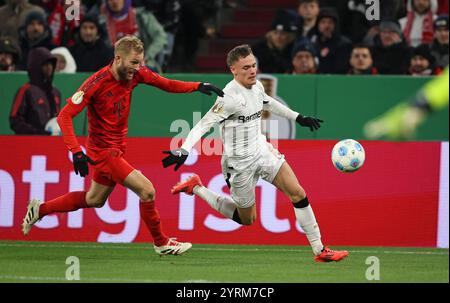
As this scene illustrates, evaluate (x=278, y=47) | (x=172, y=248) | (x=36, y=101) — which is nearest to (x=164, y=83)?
(x=172, y=248)

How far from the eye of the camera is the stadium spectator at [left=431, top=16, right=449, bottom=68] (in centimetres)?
1402

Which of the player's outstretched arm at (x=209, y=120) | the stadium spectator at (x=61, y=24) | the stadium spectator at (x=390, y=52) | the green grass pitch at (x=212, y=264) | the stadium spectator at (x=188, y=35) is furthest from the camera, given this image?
the stadium spectator at (x=188, y=35)

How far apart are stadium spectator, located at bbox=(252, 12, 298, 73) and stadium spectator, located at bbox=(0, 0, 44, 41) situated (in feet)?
10.9

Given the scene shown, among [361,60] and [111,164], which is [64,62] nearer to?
[361,60]

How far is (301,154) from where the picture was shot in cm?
1157

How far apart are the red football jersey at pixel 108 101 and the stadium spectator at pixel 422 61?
17.9 feet

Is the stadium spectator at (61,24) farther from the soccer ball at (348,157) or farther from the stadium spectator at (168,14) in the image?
the soccer ball at (348,157)

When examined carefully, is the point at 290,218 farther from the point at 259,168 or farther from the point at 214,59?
the point at 214,59

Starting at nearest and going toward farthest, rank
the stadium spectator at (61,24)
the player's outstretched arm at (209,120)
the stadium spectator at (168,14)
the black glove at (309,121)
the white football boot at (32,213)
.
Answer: the player's outstretched arm at (209,120) → the black glove at (309,121) → the white football boot at (32,213) → the stadium spectator at (61,24) → the stadium spectator at (168,14)

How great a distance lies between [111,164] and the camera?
9.12 meters

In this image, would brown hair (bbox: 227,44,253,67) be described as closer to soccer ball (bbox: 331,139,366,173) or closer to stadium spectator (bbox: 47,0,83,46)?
soccer ball (bbox: 331,139,366,173)

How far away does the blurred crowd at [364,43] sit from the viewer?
1377 centimetres

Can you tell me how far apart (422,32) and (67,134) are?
24.1ft

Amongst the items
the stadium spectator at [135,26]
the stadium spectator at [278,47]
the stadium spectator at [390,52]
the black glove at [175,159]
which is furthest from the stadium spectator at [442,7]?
the black glove at [175,159]
